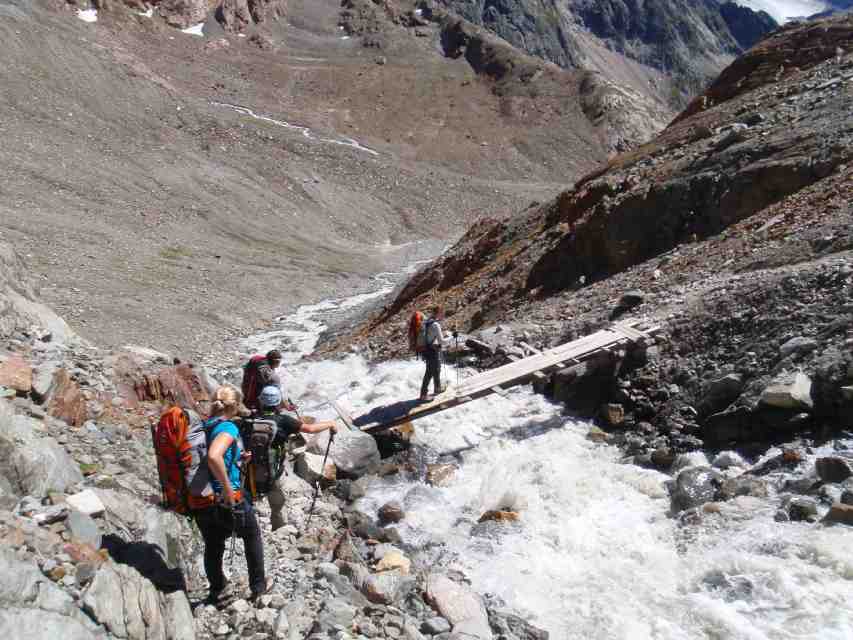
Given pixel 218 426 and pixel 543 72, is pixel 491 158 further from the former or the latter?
pixel 218 426

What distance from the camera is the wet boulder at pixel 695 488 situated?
881cm

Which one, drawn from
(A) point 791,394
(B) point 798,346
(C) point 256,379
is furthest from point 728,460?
(C) point 256,379

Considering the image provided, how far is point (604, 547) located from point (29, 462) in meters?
6.42

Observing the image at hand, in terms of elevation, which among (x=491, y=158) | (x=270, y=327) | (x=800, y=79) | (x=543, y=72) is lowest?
(x=270, y=327)

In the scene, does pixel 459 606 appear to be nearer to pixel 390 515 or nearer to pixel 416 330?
pixel 390 515

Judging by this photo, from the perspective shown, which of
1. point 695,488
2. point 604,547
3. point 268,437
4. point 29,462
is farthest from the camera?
point 695,488

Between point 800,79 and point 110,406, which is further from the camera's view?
point 800,79

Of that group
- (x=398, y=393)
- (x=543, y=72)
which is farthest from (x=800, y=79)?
(x=543, y=72)

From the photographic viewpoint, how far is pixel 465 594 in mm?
7094

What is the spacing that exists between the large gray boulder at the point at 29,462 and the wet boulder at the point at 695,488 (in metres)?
7.13

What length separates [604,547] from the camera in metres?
8.45

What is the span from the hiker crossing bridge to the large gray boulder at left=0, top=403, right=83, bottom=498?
543 cm

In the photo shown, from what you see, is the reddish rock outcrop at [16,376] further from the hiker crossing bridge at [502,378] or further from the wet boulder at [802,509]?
the wet boulder at [802,509]

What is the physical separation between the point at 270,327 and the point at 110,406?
20.6m
